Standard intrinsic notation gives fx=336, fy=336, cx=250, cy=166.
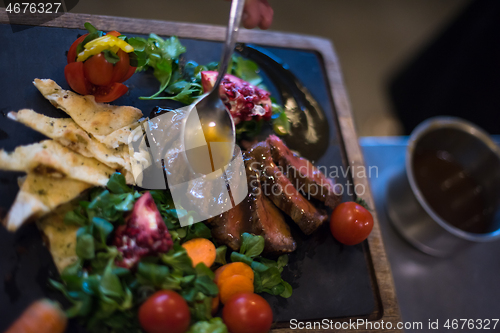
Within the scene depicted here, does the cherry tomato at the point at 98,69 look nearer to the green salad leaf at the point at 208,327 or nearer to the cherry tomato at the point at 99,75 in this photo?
the cherry tomato at the point at 99,75

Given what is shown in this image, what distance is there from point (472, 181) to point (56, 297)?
2656 mm

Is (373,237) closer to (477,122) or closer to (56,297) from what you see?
(56,297)

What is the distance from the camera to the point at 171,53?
2.22 meters

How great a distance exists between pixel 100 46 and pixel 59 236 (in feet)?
3.31

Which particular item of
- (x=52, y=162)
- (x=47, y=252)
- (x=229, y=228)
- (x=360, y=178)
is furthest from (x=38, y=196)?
(x=360, y=178)

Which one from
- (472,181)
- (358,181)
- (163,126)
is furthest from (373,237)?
(163,126)

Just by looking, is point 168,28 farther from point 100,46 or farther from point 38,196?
point 38,196

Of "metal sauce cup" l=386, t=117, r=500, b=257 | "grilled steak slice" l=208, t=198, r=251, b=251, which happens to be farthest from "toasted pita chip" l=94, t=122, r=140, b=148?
"metal sauce cup" l=386, t=117, r=500, b=257

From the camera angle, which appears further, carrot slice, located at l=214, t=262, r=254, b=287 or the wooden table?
the wooden table

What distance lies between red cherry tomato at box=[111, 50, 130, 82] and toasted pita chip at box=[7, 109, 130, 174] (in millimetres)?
371

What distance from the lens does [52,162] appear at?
1590 millimetres

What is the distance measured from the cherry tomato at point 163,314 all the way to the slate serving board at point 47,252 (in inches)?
18.5

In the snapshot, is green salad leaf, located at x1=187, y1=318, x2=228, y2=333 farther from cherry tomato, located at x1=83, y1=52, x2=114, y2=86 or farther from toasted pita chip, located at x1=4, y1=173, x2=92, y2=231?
cherry tomato, located at x1=83, y1=52, x2=114, y2=86

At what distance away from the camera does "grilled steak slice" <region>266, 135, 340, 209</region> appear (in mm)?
2082
